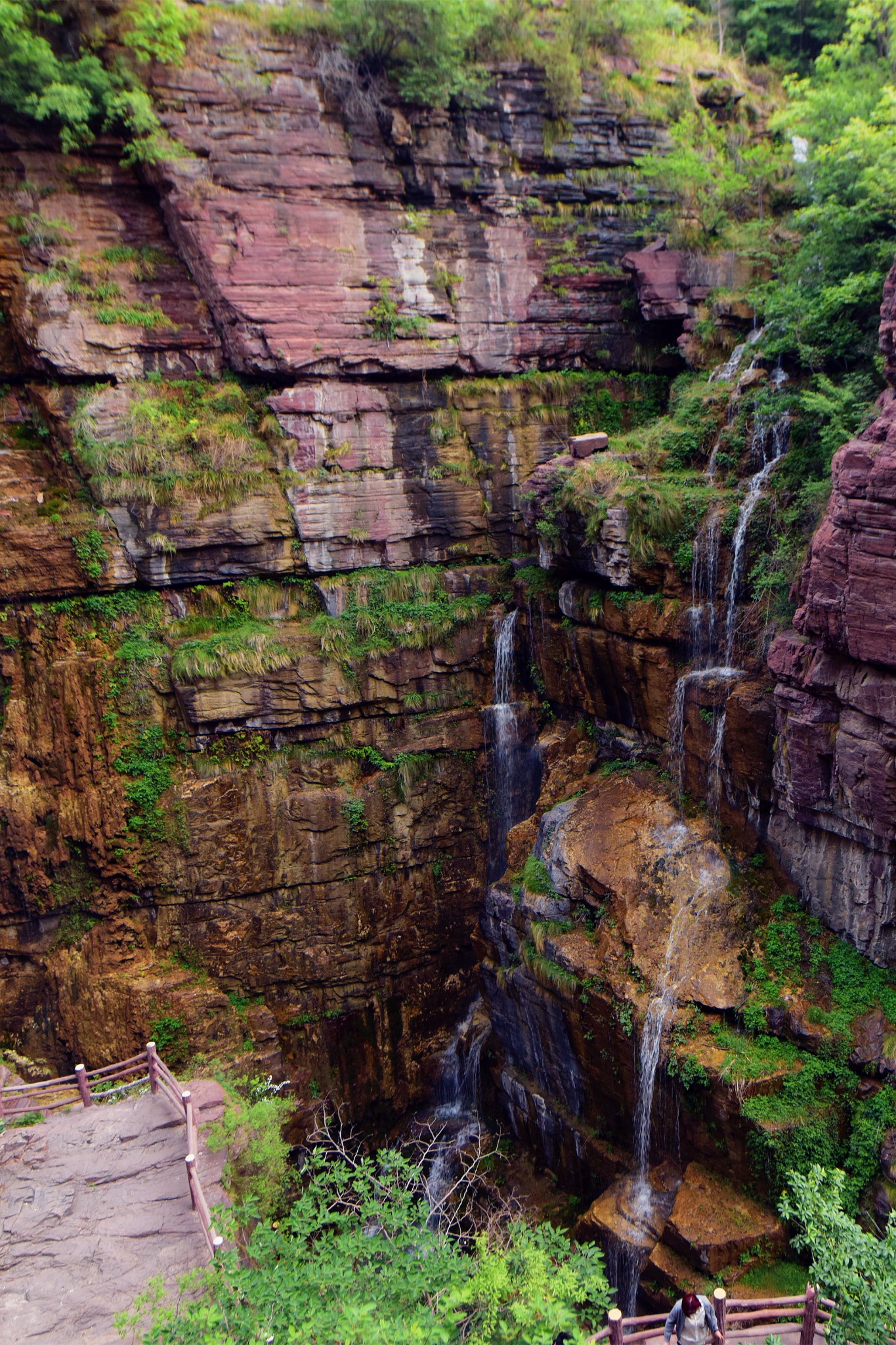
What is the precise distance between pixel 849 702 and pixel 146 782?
12.4 m

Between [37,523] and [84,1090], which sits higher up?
[37,523]

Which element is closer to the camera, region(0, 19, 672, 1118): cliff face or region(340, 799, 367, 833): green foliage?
region(0, 19, 672, 1118): cliff face

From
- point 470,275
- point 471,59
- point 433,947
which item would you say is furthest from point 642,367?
point 433,947

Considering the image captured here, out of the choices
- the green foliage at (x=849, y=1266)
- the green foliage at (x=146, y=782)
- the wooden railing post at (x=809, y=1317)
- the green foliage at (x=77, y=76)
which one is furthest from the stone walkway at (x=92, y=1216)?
the green foliage at (x=77, y=76)

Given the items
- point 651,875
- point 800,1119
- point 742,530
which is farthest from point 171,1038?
point 742,530

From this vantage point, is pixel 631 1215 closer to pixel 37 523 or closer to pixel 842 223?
pixel 37 523

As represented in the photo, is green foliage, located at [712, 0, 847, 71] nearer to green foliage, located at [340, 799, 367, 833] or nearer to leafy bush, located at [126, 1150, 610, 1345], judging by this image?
green foliage, located at [340, 799, 367, 833]

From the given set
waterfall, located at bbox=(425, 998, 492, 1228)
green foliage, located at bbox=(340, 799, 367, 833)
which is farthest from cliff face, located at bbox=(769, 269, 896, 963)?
green foliage, located at bbox=(340, 799, 367, 833)

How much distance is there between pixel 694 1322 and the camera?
7.80 metres

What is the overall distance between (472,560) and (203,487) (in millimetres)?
5961

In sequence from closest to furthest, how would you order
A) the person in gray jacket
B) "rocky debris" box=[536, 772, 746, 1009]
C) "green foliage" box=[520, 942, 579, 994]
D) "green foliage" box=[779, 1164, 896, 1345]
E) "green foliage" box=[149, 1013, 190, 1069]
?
"green foliage" box=[779, 1164, 896, 1345] < the person in gray jacket < "rocky debris" box=[536, 772, 746, 1009] < "green foliage" box=[520, 942, 579, 994] < "green foliage" box=[149, 1013, 190, 1069]

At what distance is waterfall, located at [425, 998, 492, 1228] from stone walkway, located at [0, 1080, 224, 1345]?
6753 millimetres

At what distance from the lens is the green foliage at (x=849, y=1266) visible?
23.1 ft

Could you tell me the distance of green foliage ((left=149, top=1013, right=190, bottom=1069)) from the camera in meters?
16.0
